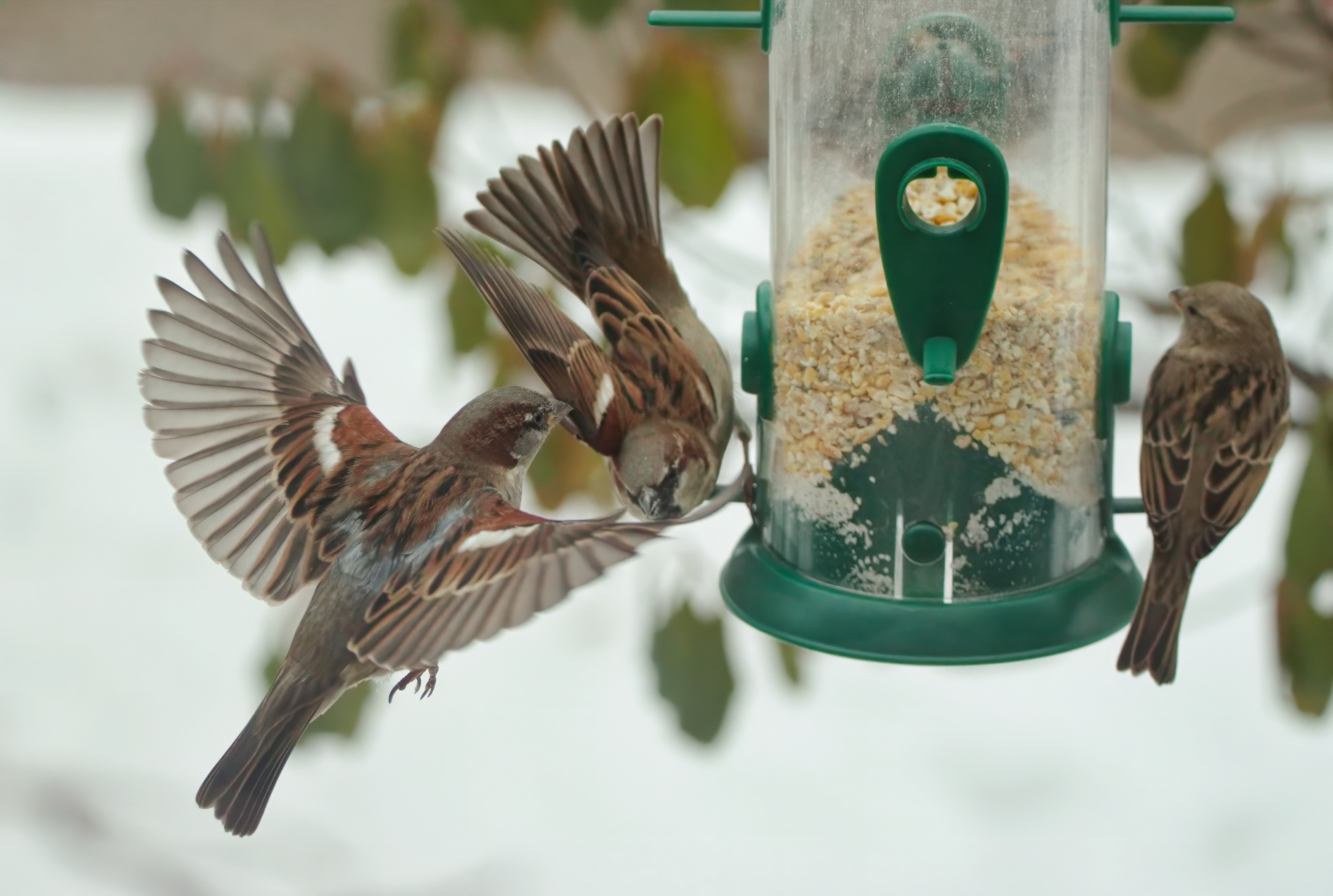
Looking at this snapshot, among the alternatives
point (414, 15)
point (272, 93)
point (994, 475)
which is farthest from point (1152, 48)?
point (272, 93)

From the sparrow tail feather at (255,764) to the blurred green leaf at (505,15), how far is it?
130cm

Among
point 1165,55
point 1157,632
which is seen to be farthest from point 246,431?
point 1165,55

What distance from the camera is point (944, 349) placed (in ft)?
Result: 6.73

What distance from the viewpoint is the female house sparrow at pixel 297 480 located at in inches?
85.4

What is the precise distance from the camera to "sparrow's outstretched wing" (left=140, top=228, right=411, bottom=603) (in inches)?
90.5

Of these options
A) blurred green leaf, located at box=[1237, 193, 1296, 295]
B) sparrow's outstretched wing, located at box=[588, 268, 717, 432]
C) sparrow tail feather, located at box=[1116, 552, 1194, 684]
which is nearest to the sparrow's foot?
sparrow's outstretched wing, located at box=[588, 268, 717, 432]

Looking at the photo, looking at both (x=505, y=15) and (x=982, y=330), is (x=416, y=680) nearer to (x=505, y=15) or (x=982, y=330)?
(x=982, y=330)

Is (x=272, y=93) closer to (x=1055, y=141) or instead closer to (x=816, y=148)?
(x=816, y=148)

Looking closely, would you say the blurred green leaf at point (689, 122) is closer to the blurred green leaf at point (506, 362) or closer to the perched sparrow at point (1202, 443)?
the blurred green leaf at point (506, 362)

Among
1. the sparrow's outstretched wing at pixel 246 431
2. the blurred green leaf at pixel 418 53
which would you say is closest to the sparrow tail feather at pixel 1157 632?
the sparrow's outstretched wing at pixel 246 431

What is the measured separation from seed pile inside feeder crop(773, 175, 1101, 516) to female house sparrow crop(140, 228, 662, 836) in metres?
0.45

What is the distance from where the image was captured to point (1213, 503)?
2.33 metres

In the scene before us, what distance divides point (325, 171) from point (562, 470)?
30.7 inches

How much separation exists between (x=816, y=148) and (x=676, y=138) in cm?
39
